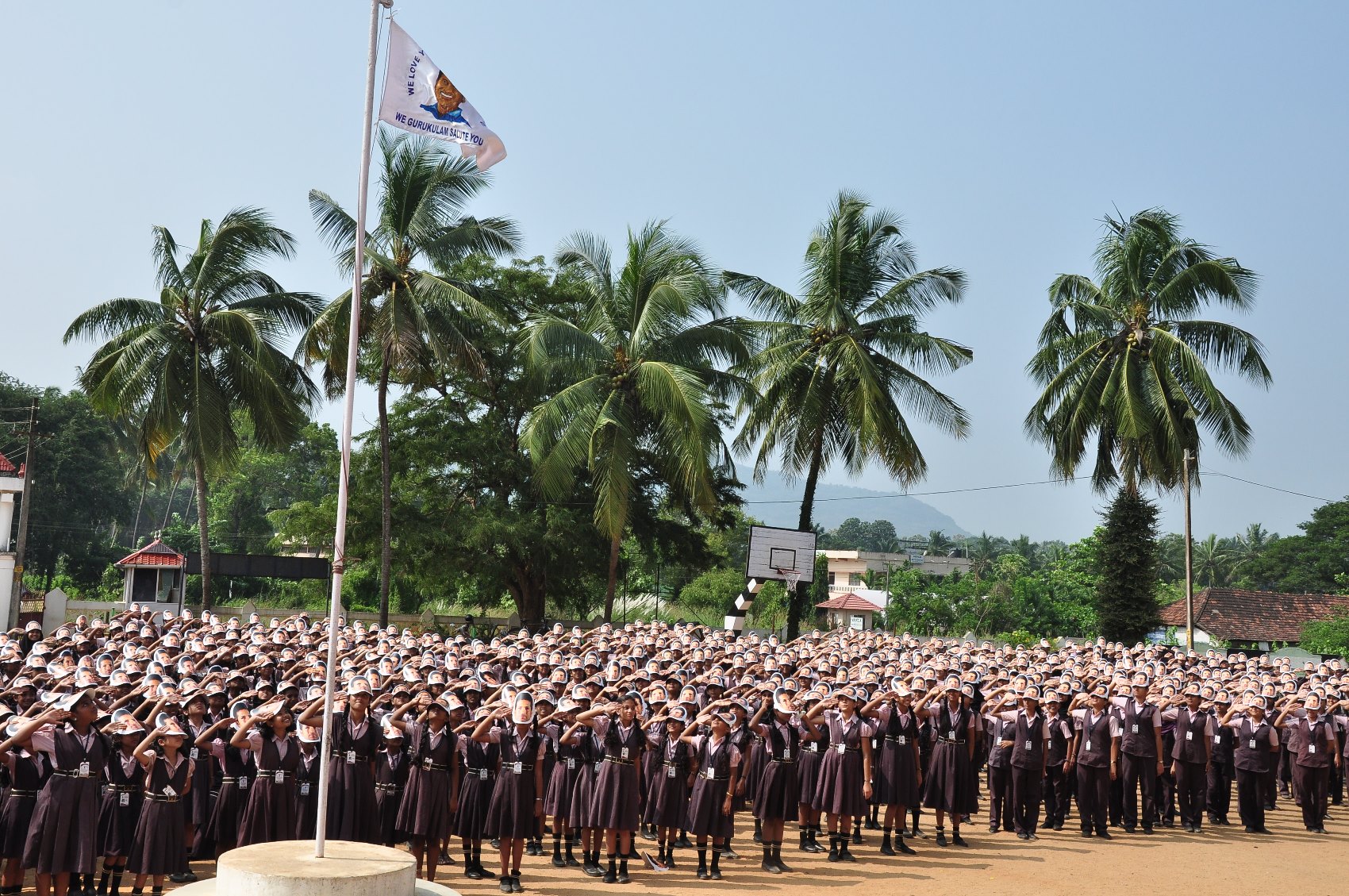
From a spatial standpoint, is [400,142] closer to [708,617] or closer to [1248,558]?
[708,617]

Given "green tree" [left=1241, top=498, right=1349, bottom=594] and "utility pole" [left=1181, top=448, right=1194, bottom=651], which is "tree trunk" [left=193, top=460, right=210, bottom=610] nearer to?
"utility pole" [left=1181, top=448, right=1194, bottom=651]

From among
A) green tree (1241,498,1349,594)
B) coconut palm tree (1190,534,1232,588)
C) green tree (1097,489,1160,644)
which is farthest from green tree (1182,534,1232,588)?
green tree (1097,489,1160,644)

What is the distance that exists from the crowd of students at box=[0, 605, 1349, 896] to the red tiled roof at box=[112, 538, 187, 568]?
13119 mm

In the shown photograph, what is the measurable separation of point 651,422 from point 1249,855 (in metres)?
15.7

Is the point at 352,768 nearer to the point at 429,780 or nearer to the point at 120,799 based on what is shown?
the point at 429,780

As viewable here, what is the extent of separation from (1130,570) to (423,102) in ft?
84.1

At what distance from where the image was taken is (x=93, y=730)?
9.98 m

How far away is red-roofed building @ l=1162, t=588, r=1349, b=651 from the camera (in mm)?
44250

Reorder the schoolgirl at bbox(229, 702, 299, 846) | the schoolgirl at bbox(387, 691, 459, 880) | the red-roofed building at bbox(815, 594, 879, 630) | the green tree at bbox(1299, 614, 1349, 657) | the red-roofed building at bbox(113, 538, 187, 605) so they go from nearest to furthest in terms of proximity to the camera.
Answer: the schoolgirl at bbox(229, 702, 299, 846) → the schoolgirl at bbox(387, 691, 459, 880) → the red-roofed building at bbox(113, 538, 187, 605) → the green tree at bbox(1299, 614, 1349, 657) → the red-roofed building at bbox(815, 594, 879, 630)

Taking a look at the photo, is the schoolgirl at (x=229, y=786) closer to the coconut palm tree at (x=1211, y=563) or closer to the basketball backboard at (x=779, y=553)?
the basketball backboard at (x=779, y=553)

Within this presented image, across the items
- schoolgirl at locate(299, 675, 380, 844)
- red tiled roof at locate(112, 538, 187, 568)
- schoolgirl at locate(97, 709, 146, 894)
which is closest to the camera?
schoolgirl at locate(97, 709, 146, 894)

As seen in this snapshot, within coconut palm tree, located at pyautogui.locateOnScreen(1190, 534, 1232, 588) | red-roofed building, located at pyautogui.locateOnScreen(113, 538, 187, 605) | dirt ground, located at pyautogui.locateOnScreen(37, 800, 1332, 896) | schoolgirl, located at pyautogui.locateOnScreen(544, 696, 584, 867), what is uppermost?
coconut palm tree, located at pyautogui.locateOnScreen(1190, 534, 1232, 588)

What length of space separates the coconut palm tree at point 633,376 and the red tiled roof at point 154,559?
11.1 metres

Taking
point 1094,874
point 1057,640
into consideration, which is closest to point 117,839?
point 1094,874
